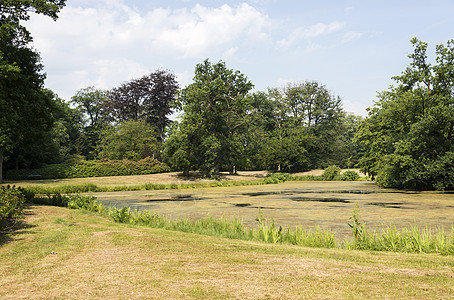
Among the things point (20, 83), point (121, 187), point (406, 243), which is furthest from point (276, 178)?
point (406, 243)

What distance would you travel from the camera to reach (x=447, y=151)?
92.9 feet

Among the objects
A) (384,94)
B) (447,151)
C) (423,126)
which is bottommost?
(447,151)

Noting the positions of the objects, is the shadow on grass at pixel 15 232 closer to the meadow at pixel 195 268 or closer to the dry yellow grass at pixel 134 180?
the meadow at pixel 195 268

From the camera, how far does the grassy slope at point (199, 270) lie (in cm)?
506

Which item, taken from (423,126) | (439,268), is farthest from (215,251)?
(423,126)

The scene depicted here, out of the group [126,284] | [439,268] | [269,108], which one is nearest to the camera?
[126,284]

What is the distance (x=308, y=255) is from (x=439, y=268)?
2381 millimetres

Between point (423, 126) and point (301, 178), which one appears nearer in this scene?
point (423, 126)

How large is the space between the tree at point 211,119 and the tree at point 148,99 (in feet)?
61.8

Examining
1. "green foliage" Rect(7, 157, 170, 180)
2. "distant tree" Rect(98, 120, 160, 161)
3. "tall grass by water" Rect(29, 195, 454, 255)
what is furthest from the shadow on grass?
"distant tree" Rect(98, 120, 160, 161)

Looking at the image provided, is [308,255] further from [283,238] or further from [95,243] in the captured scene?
[95,243]

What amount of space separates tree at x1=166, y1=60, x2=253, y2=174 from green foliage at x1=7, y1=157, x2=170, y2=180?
401 cm

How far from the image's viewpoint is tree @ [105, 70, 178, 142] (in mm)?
66562

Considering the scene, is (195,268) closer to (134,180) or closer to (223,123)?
A: (134,180)
